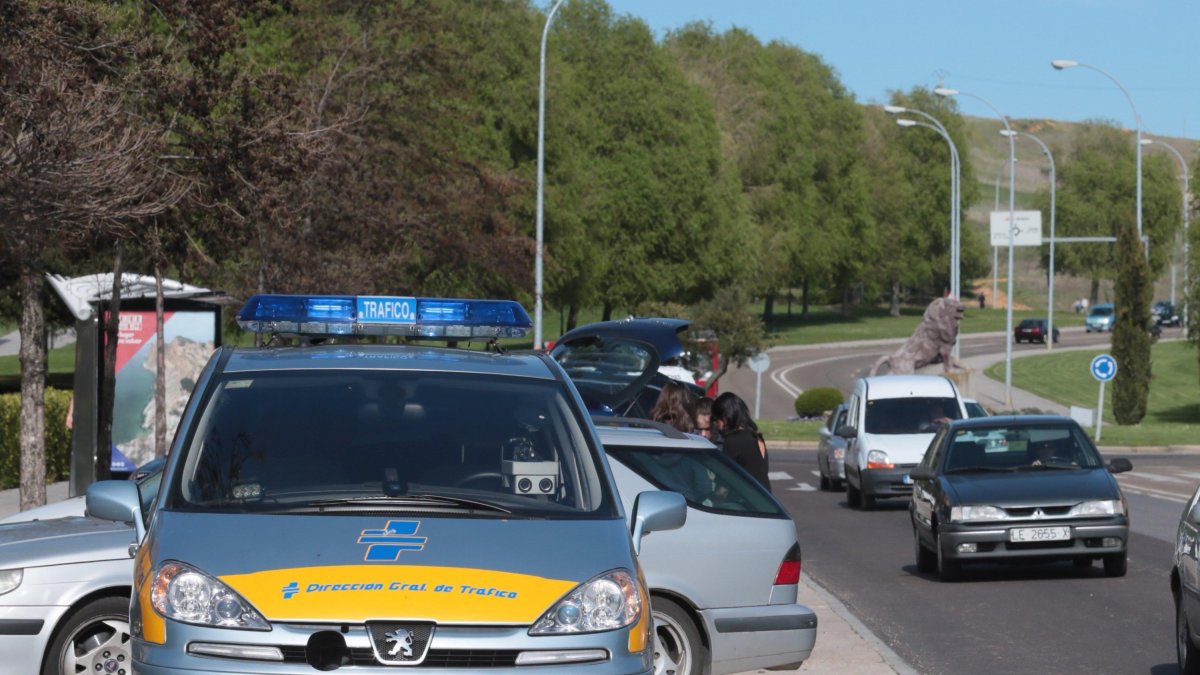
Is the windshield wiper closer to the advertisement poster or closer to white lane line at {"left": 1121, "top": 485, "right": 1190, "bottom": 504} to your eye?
the advertisement poster

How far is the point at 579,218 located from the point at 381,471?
54.0 meters

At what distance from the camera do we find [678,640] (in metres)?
8.98

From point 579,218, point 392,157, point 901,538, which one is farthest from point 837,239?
point 901,538

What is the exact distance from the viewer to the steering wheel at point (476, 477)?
247 inches

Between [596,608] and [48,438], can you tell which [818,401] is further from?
[596,608]

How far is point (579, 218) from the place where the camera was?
60.0 meters

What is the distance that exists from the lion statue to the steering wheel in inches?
1539

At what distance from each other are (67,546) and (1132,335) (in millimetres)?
49252

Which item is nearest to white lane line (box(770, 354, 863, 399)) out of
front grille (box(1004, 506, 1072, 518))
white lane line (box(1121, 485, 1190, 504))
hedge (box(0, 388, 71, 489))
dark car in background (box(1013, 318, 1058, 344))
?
dark car in background (box(1013, 318, 1058, 344))

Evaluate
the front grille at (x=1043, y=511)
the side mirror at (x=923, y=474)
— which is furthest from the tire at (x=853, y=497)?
the front grille at (x=1043, y=511)

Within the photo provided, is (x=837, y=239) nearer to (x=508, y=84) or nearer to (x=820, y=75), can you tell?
(x=820, y=75)

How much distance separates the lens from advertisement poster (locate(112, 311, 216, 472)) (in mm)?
22453

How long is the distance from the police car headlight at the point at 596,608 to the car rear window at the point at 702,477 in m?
3.56

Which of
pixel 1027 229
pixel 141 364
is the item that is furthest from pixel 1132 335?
pixel 141 364
